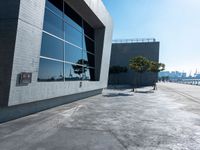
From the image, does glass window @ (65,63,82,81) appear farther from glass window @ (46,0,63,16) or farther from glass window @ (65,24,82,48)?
glass window @ (46,0,63,16)

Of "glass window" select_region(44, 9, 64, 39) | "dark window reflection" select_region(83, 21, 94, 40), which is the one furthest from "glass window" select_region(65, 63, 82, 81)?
"dark window reflection" select_region(83, 21, 94, 40)

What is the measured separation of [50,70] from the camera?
33.8ft

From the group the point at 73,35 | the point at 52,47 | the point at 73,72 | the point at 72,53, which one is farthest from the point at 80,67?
the point at 52,47

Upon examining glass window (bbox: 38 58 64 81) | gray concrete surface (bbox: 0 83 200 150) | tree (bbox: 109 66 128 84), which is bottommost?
gray concrete surface (bbox: 0 83 200 150)

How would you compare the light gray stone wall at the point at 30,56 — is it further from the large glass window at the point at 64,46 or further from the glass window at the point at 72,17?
the glass window at the point at 72,17

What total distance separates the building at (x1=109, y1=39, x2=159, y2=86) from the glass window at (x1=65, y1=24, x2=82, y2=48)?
27.9 m

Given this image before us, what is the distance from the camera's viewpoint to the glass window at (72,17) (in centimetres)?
1292

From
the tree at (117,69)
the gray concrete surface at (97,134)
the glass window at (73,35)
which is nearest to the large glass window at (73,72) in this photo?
the glass window at (73,35)

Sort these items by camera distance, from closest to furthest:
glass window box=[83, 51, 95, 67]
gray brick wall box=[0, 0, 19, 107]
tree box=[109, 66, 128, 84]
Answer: gray brick wall box=[0, 0, 19, 107]
glass window box=[83, 51, 95, 67]
tree box=[109, 66, 128, 84]

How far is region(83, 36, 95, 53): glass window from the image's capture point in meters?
16.4

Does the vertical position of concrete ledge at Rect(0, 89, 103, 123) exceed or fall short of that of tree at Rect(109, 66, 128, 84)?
it falls short

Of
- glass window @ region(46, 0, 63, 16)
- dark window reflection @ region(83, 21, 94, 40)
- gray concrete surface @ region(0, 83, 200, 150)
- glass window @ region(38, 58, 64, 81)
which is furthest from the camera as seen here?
dark window reflection @ region(83, 21, 94, 40)

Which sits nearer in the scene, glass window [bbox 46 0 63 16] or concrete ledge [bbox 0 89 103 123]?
concrete ledge [bbox 0 89 103 123]

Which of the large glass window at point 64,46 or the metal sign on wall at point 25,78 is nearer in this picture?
the metal sign on wall at point 25,78
